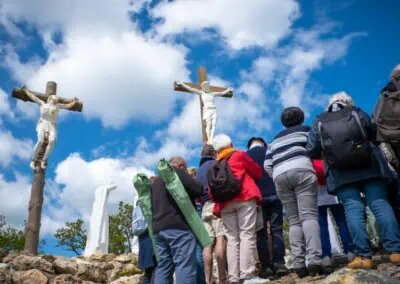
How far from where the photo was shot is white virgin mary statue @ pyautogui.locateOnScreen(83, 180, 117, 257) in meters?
10.4

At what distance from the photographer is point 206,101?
11.0m

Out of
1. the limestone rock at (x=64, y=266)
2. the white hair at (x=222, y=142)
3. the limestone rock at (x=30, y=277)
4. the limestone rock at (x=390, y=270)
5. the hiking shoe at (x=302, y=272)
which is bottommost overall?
the limestone rock at (x=390, y=270)

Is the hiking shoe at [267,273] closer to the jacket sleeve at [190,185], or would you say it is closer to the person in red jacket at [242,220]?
the person in red jacket at [242,220]

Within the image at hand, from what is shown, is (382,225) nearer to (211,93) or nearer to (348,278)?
(348,278)

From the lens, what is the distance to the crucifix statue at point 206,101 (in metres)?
10.7

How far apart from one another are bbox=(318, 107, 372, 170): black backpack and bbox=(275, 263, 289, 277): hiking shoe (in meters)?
1.34

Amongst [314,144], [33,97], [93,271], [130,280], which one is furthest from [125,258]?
[314,144]

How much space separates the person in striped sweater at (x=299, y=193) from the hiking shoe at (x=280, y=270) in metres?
0.36

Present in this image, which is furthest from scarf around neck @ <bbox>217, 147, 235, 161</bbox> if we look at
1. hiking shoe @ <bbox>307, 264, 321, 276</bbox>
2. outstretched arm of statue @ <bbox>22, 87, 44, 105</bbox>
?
outstretched arm of statue @ <bbox>22, 87, 44, 105</bbox>

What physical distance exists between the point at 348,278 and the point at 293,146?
164 centimetres

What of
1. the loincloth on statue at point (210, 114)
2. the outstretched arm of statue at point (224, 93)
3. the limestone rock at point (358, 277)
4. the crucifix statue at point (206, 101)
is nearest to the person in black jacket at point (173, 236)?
the limestone rock at point (358, 277)

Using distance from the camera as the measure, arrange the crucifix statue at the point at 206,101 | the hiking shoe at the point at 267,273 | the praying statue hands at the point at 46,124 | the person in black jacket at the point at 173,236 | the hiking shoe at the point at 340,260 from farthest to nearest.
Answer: the crucifix statue at the point at 206,101 → the praying statue hands at the point at 46,124 → the hiking shoe at the point at 267,273 → the hiking shoe at the point at 340,260 → the person in black jacket at the point at 173,236

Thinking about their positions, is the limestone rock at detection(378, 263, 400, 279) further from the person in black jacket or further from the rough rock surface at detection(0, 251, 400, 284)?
the rough rock surface at detection(0, 251, 400, 284)

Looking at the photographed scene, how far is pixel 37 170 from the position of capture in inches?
393
